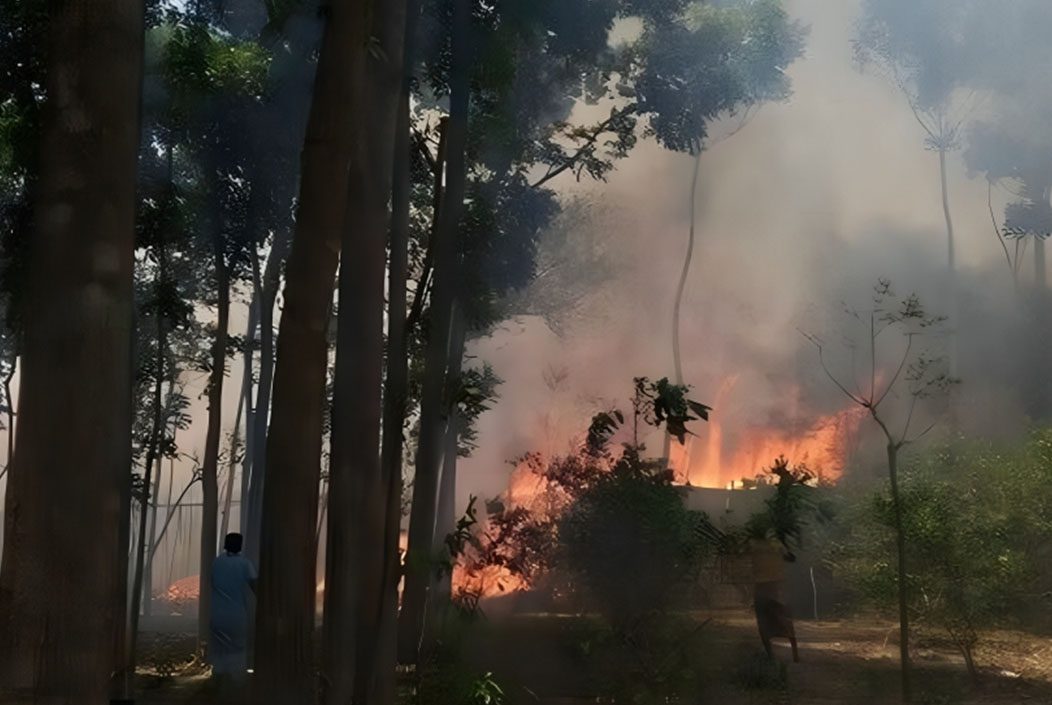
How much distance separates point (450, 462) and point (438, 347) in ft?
25.0

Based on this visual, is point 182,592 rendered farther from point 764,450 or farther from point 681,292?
point 764,450

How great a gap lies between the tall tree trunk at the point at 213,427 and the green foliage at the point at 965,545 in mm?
7261

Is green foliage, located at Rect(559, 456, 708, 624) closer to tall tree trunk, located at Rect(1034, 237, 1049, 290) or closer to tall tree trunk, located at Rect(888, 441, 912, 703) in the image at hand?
tall tree trunk, located at Rect(888, 441, 912, 703)

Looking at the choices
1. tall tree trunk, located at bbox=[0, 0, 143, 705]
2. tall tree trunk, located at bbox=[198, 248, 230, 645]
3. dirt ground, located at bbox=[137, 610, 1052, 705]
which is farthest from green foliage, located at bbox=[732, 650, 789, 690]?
tall tree trunk, located at bbox=[0, 0, 143, 705]

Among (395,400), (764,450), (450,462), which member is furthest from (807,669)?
(764,450)

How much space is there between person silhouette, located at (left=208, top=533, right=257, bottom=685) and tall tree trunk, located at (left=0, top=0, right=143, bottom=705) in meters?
5.41

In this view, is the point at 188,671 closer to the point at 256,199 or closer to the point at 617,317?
the point at 256,199

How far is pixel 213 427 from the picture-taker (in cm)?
1528

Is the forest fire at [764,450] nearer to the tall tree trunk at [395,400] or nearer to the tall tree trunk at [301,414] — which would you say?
the tall tree trunk at [395,400]

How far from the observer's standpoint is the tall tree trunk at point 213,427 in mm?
13961

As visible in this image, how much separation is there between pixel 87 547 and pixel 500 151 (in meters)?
11.1

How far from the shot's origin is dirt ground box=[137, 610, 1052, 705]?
10102 mm

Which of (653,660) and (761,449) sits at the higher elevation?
(761,449)

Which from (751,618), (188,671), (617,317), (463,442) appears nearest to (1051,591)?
(751,618)
